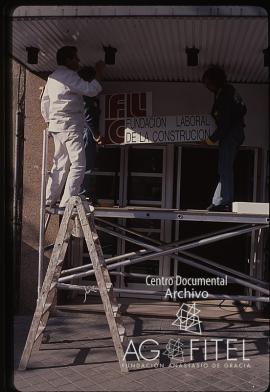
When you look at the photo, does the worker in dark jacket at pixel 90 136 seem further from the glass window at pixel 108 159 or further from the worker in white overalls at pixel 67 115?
the worker in white overalls at pixel 67 115

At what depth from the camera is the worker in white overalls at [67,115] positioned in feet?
15.3

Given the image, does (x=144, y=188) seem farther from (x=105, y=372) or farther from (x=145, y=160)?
(x=105, y=372)

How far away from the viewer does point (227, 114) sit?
17.1 feet

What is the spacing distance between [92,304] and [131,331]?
1118 millimetres

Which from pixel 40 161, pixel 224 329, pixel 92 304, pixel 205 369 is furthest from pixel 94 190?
pixel 205 369

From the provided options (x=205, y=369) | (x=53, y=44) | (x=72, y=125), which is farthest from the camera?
(x=53, y=44)

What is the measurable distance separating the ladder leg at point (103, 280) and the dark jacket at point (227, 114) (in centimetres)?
181

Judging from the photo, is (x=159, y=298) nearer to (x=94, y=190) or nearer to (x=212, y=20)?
(x=94, y=190)

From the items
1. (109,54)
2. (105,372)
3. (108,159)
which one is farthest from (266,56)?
(105,372)

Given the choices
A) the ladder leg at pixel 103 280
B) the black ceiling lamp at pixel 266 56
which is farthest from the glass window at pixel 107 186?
A: the black ceiling lamp at pixel 266 56

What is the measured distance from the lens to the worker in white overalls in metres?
4.68

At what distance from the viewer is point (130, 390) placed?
158 inches

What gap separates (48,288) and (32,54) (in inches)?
104

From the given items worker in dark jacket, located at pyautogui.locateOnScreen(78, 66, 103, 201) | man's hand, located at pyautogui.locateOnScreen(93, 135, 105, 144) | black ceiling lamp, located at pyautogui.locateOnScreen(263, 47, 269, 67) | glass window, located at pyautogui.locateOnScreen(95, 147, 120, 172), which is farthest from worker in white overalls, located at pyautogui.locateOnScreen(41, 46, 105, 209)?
glass window, located at pyautogui.locateOnScreen(95, 147, 120, 172)
